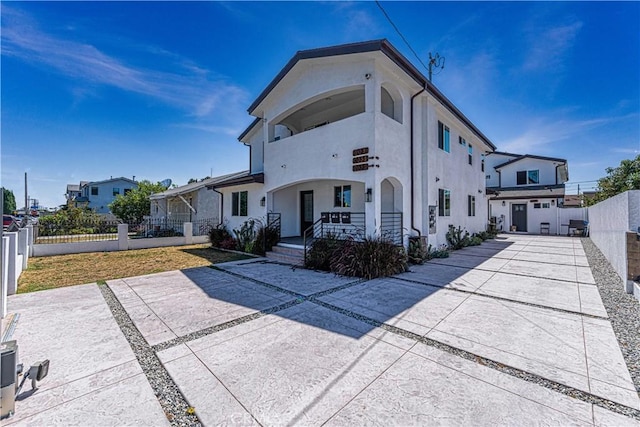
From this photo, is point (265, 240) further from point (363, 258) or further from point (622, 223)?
point (622, 223)

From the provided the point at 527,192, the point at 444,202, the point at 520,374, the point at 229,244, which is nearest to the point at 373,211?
the point at 520,374

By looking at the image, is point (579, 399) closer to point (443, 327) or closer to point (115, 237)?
point (443, 327)

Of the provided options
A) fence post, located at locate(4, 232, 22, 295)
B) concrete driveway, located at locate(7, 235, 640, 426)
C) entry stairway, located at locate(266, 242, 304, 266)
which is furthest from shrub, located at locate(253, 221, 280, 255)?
fence post, located at locate(4, 232, 22, 295)

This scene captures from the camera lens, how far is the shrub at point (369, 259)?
809 centimetres

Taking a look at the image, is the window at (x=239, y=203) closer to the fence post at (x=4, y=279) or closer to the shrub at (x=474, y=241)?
the fence post at (x=4, y=279)

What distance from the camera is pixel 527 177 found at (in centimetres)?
2647

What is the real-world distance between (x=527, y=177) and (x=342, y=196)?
2392cm

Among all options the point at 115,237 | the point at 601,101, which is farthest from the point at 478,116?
the point at 115,237

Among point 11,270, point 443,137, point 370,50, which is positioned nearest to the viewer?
point 11,270

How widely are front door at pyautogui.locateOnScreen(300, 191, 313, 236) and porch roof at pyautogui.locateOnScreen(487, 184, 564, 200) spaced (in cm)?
1632

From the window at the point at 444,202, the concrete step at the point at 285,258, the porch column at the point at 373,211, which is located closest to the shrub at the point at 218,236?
the concrete step at the point at 285,258

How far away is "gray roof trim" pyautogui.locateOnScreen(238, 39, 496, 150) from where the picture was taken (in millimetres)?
8609

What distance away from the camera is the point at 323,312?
5.23 meters

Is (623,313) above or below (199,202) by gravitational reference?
below
